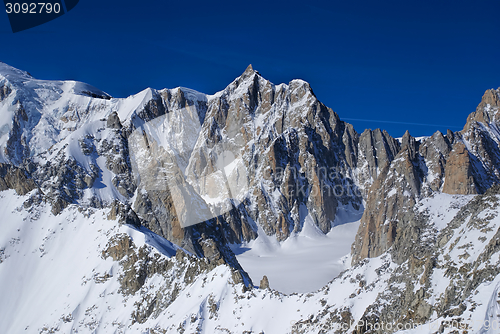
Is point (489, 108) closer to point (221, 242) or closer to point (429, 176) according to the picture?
point (429, 176)

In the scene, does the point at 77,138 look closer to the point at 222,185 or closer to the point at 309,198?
the point at 222,185

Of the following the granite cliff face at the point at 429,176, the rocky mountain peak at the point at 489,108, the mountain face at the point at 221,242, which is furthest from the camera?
the rocky mountain peak at the point at 489,108

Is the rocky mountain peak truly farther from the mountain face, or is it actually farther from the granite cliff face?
the mountain face

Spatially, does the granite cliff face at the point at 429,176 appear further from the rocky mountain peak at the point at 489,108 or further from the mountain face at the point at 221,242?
the mountain face at the point at 221,242

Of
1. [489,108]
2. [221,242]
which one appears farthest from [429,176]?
[221,242]

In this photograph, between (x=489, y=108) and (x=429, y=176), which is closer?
(x=429, y=176)

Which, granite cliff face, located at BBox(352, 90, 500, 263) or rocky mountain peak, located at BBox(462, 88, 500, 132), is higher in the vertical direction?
rocky mountain peak, located at BBox(462, 88, 500, 132)

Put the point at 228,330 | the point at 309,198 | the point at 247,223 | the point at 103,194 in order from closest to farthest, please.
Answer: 1. the point at 228,330
2. the point at 103,194
3. the point at 247,223
4. the point at 309,198

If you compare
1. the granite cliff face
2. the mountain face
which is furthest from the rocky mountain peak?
the mountain face

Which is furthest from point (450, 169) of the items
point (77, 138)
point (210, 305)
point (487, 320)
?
point (77, 138)

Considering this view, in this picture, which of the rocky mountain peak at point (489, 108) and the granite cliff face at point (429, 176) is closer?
the granite cliff face at point (429, 176)

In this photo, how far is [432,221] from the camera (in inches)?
1571

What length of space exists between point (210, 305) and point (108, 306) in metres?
19.9

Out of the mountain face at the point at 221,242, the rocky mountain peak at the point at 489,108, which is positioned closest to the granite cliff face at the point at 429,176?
the rocky mountain peak at the point at 489,108
